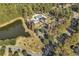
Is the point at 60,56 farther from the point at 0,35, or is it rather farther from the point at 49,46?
the point at 0,35

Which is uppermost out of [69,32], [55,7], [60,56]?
[55,7]

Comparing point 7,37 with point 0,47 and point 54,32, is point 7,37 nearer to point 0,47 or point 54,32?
point 0,47

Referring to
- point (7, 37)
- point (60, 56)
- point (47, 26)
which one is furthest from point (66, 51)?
point (7, 37)

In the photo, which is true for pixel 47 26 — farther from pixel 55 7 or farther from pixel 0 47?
pixel 0 47

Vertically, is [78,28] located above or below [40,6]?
below

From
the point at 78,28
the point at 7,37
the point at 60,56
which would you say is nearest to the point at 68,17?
the point at 78,28

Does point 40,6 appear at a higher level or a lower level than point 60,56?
higher

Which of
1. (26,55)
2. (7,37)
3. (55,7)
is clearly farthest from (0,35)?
(55,7)
